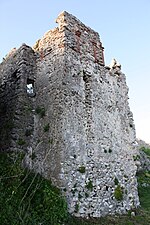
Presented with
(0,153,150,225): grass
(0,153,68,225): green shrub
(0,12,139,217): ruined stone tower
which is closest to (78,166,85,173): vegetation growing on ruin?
(0,12,139,217): ruined stone tower

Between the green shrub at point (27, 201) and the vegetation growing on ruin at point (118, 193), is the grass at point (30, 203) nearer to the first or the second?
the green shrub at point (27, 201)

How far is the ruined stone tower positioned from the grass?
1.73 ft

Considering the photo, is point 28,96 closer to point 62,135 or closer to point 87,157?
point 62,135

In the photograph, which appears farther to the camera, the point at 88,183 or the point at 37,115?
the point at 37,115

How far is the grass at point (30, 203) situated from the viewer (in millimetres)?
6047

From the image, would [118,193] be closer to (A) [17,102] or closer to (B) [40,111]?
(B) [40,111]

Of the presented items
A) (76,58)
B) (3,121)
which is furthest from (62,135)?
(76,58)

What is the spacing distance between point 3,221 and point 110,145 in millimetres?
6335

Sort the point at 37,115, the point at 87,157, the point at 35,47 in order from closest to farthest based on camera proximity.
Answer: the point at 87,157, the point at 37,115, the point at 35,47

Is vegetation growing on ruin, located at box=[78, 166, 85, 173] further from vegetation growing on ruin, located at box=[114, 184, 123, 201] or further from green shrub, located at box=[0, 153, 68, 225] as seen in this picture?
vegetation growing on ruin, located at box=[114, 184, 123, 201]

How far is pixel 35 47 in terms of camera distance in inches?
484

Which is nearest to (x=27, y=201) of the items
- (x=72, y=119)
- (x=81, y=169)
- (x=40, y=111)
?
(x=81, y=169)

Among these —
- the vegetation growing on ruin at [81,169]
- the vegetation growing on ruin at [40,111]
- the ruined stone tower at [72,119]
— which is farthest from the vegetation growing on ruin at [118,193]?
the vegetation growing on ruin at [40,111]

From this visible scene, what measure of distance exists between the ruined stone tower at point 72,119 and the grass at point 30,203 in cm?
53
